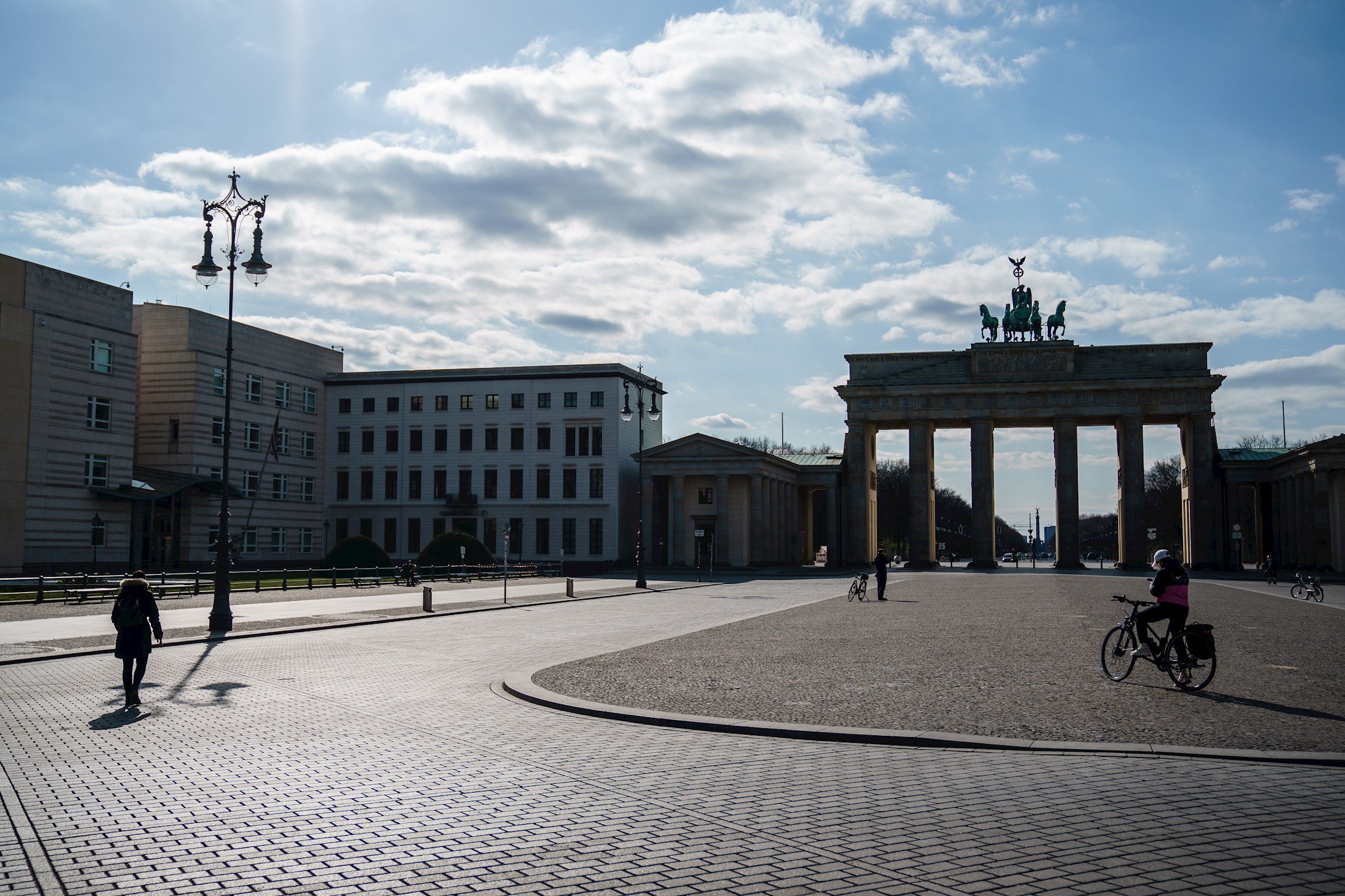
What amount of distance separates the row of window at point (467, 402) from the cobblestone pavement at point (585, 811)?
7247cm

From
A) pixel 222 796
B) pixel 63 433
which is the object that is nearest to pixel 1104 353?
pixel 63 433

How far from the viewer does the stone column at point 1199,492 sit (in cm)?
8038

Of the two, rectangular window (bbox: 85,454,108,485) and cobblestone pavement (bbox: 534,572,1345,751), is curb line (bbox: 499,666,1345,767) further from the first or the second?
rectangular window (bbox: 85,454,108,485)

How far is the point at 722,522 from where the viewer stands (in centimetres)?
8556

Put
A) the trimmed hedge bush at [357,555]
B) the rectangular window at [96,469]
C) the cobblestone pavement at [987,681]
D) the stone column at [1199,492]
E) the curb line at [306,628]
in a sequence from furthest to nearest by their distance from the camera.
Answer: the stone column at [1199,492], the rectangular window at [96,469], the trimmed hedge bush at [357,555], the curb line at [306,628], the cobblestone pavement at [987,681]

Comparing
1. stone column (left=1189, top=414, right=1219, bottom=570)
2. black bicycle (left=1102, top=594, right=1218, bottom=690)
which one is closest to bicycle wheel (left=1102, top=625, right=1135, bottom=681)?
black bicycle (left=1102, top=594, right=1218, bottom=690)

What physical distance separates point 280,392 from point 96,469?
2155 cm

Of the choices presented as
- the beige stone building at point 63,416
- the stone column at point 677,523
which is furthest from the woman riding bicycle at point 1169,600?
the stone column at point 677,523

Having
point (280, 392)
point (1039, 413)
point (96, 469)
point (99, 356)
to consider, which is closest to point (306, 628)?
point (96, 469)

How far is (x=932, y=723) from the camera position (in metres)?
12.3

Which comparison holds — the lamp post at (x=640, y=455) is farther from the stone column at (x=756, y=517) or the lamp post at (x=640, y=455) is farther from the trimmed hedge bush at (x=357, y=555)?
the trimmed hedge bush at (x=357, y=555)

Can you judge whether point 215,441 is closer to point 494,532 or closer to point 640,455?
point 494,532

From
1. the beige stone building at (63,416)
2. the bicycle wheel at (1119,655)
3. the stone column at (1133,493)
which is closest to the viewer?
the bicycle wheel at (1119,655)

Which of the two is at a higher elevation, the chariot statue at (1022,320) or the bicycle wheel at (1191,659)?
the chariot statue at (1022,320)
